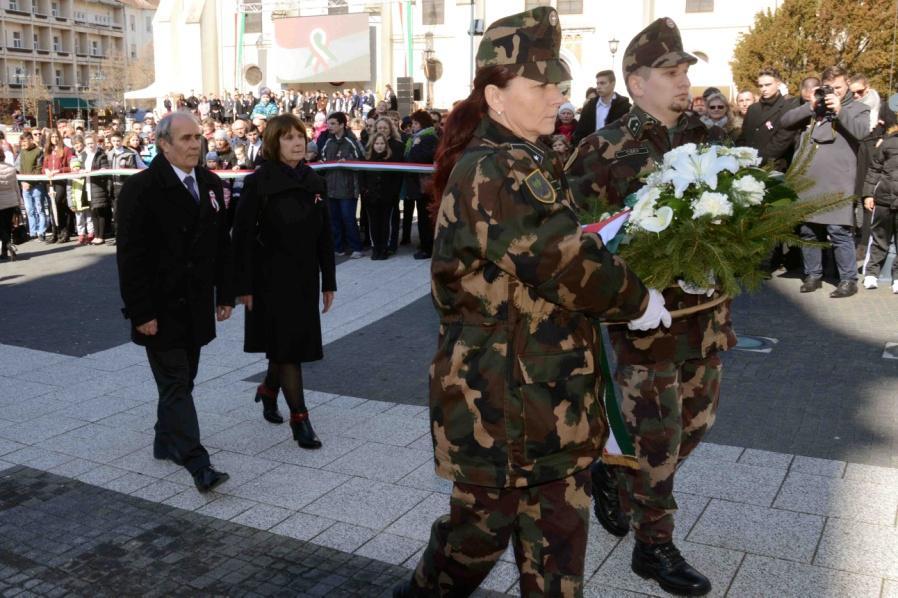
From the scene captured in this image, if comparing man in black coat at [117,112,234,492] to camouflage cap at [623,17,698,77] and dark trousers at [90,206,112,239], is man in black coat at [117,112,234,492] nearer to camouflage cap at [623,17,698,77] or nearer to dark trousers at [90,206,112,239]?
camouflage cap at [623,17,698,77]

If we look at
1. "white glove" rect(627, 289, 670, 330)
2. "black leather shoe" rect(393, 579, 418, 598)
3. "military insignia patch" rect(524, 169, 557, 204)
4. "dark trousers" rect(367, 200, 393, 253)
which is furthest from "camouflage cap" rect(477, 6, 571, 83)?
"dark trousers" rect(367, 200, 393, 253)

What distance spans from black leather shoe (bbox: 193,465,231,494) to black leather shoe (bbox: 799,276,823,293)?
24.2 feet

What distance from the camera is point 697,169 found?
3494mm

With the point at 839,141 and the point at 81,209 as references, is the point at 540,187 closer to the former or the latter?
the point at 839,141

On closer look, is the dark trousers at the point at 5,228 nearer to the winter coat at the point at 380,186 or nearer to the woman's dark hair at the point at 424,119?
the winter coat at the point at 380,186

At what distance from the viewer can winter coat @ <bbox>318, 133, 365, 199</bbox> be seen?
532 inches

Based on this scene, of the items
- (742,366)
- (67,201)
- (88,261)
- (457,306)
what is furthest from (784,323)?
(67,201)

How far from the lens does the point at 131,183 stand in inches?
A: 207

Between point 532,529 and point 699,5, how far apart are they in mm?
57203

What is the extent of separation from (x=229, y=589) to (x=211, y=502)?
105cm

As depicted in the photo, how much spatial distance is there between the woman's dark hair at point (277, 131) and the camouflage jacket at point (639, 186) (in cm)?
230

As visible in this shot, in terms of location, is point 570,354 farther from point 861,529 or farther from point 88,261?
point 88,261

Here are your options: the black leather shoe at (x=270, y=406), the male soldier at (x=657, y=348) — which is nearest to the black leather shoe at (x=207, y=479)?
the black leather shoe at (x=270, y=406)

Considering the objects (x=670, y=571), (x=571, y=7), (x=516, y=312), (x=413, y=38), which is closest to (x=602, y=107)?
(x=670, y=571)
